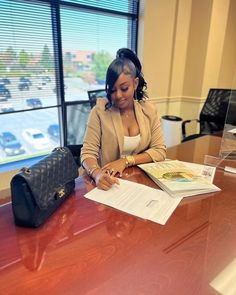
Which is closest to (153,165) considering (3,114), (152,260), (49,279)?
(152,260)

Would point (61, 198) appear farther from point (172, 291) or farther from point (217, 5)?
point (217, 5)

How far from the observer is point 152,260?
63 centimetres

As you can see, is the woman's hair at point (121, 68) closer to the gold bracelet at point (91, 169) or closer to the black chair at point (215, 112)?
the gold bracelet at point (91, 169)

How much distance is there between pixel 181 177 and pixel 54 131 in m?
2.12

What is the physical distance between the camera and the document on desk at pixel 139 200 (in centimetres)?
83

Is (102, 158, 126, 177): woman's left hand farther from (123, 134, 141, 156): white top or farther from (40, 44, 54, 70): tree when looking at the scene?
(40, 44, 54, 70): tree

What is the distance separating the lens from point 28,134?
8.87 feet

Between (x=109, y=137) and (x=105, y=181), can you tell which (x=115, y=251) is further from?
(x=109, y=137)

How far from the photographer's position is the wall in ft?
10.9

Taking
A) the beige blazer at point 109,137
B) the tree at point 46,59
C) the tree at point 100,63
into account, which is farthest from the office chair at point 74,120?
the beige blazer at point 109,137

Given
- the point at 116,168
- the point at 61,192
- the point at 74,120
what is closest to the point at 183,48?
the point at 74,120

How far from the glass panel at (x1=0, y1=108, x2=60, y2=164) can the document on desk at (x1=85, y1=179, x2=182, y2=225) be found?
187cm

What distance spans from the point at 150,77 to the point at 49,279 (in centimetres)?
327

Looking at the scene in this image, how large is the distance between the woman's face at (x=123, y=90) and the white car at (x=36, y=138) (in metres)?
1.64
